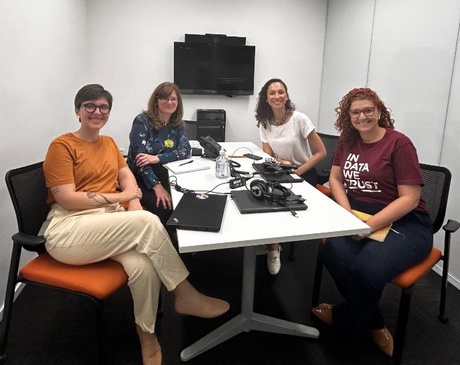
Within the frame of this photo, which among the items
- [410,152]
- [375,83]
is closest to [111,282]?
[410,152]

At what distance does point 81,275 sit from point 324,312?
134cm

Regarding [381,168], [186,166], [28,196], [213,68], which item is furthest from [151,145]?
[213,68]

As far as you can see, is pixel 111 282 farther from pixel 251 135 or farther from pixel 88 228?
pixel 251 135

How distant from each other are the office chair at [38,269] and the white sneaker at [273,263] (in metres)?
1.22

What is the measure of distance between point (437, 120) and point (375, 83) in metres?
0.89

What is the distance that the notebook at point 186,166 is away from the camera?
218 centimetres

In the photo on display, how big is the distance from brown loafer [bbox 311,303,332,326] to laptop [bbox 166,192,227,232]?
928 mm

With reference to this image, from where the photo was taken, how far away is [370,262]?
1.53 meters

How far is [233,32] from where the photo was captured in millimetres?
4117

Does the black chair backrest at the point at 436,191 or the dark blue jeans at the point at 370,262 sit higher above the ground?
the black chair backrest at the point at 436,191

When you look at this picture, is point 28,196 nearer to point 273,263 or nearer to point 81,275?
point 81,275

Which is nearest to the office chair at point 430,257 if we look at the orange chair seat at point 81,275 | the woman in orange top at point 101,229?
the woman in orange top at point 101,229

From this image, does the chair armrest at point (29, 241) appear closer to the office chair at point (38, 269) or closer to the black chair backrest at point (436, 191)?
the office chair at point (38, 269)

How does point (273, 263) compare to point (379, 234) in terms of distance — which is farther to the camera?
point (273, 263)
